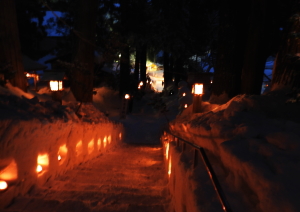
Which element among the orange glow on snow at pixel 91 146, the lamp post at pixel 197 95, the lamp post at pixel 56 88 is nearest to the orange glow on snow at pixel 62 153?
the orange glow on snow at pixel 91 146

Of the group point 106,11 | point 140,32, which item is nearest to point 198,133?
point 140,32

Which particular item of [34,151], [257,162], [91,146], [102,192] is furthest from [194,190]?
[91,146]

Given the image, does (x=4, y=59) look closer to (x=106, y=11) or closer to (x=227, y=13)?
(x=227, y=13)

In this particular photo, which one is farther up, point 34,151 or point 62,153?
point 34,151

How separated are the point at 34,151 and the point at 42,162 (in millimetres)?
418

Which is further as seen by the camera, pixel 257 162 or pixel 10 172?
pixel 10 172

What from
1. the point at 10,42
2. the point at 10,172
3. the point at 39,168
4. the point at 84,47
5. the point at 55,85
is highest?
the point at 84,47

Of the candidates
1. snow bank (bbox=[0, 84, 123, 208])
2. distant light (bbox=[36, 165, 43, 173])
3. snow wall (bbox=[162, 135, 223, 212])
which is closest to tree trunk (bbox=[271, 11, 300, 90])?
snow wall (bbox=[162, 135, 223, 212])

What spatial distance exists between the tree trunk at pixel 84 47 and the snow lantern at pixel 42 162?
6469 mm

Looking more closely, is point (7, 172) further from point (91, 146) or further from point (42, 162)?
point (91, 146)

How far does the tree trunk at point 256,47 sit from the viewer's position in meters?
7.36

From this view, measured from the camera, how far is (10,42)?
27.6 ft

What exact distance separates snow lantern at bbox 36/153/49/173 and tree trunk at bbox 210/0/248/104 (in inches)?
260

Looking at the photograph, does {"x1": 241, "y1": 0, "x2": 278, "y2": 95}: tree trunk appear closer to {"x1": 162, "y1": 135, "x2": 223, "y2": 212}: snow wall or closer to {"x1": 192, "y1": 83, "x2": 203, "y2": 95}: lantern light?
{"x1": 192, "y1": 83, "x2": 203, "y2": 95}: lantern light
